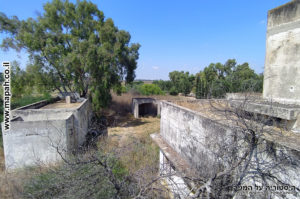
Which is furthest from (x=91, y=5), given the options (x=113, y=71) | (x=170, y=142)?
(x=170, y=142)

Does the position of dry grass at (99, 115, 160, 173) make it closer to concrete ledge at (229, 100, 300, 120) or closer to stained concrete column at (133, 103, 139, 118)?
concrete ledge at (229, 100, 300, 120)

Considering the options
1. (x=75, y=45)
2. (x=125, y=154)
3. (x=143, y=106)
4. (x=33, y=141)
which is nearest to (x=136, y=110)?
(x=143, y=106)

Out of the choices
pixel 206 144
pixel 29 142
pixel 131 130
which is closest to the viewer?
pixel 206 144

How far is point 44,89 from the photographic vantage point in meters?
11.9

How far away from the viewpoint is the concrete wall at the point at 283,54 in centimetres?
393

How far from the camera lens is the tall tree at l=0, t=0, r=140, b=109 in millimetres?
11180

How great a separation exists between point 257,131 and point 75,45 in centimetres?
1280

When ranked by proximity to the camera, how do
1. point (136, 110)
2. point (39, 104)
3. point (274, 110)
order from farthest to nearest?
point (136, 110) < point (39, 104) < point (274, 110)

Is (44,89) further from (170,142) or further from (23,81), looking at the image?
(170,142)

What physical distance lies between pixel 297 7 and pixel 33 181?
28.8ft

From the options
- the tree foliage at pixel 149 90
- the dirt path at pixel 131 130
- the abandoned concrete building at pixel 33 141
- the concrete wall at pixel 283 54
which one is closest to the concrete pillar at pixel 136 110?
the dirt path at pixel 131 130

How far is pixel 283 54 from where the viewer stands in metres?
4.22

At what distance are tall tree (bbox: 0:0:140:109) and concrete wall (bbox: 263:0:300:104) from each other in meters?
10.1

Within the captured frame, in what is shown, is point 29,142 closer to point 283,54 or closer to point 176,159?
point 176,159
